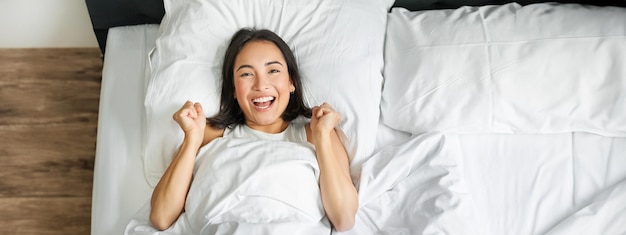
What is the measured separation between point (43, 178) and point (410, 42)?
1.07 meters

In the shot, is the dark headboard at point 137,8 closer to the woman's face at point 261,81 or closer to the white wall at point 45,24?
the white wall at point 45,24

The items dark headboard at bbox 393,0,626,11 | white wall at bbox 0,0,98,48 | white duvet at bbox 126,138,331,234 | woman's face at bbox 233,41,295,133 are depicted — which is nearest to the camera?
white duvet at bbox 126,138,331,234

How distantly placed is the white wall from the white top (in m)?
0.72

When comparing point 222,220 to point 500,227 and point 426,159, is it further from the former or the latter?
point 500,227

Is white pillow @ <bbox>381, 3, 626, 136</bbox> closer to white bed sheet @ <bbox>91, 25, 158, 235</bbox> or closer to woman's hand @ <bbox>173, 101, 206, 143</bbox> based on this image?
woman's hand @ <bbox>173, 101, 206, 143</bbox>

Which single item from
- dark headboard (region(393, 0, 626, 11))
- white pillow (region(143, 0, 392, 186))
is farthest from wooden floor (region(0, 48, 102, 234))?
dark headboard (region(393, 0, 626, 11))

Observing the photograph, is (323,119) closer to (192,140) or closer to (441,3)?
(192,140)

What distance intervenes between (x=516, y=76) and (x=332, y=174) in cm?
46

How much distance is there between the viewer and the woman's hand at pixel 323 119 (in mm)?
1395

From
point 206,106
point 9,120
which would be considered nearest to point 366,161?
point 206,106

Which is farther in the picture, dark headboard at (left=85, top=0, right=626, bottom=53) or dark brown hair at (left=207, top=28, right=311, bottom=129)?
dark headboard at (left=85, top=0, right=626, bottom=53)

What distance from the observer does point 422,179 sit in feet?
4.69

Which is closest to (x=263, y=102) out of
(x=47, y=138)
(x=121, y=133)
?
(x=121, y=133)

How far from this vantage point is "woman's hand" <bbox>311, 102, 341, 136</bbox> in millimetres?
1395
